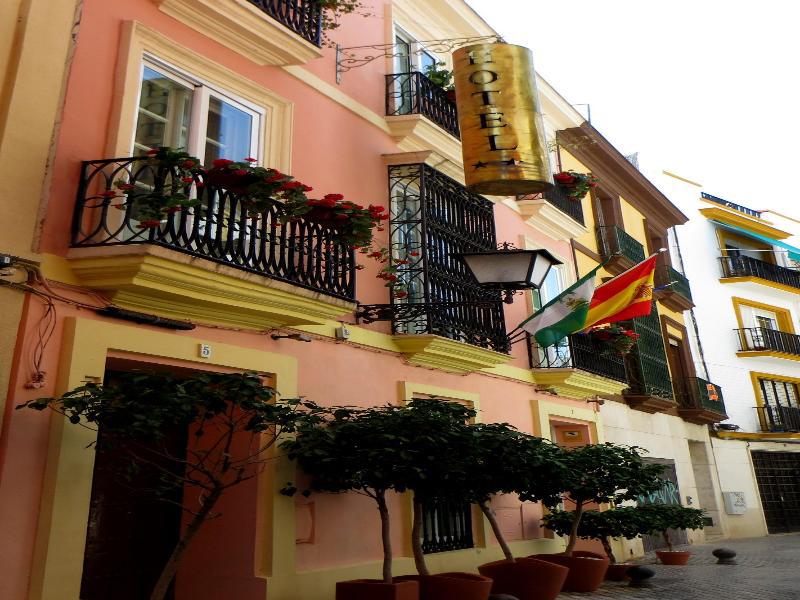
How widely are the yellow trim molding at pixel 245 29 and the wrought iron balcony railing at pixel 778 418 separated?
1882cm

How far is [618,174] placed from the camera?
17.6 m

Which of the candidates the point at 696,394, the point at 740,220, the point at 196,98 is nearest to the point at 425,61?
the point at 196,98

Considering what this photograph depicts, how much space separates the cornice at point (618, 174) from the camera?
50.2ft

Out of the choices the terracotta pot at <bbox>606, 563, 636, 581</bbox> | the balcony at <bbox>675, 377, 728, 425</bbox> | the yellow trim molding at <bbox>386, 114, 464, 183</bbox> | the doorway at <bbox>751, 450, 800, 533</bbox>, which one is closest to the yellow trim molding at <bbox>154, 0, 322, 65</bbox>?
the yellow trim molding at <bbox>386, 114, 464, 183</bbox>

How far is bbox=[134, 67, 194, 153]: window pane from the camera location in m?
6.29

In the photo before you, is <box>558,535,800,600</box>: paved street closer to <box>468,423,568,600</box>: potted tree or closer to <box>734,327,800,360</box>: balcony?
<box>468,423,568,600</box>: potted tree

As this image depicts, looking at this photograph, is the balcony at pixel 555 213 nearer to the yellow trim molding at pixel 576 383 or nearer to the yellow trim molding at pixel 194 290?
the yellow trim molding at pixel 576 383

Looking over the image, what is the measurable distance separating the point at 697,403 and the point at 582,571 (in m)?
10.6

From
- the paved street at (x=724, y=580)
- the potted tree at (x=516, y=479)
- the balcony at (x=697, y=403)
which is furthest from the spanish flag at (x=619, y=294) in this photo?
the balcony at (x=697, y=403)

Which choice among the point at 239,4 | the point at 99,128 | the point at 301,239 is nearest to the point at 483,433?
the point at 301,239

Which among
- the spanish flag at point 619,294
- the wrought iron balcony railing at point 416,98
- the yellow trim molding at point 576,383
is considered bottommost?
the yellow trim molding at point 576,383

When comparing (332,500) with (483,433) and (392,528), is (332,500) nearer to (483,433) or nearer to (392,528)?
(392,528)

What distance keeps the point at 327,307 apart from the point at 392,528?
2721 mm

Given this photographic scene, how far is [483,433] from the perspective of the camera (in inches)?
251
